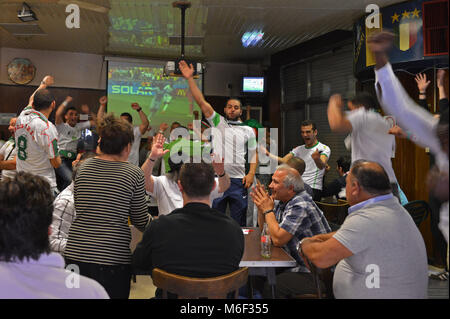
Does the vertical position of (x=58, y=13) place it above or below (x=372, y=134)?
above

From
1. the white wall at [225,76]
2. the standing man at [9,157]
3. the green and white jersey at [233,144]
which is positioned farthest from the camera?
the white wall at [225,76]

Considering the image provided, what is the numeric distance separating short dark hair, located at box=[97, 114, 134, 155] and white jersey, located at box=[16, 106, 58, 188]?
4.28ft

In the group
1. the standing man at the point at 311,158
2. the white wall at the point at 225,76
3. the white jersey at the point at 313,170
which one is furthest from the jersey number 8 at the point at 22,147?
the white wall at the point at 225,76

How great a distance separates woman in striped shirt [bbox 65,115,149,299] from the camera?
1982mm

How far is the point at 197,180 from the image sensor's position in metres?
1.87

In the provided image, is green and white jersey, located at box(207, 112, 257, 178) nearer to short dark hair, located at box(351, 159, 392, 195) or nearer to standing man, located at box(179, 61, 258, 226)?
standing man, located at box(179, 61, 258, 226)

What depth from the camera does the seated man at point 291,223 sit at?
227 centimetres

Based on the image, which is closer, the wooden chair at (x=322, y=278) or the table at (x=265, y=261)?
the wooden chair at (x=322, y=278)

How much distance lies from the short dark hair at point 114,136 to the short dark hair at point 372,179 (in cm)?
123

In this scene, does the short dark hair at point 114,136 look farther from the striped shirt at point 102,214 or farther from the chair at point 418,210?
the chair at point 418,210
